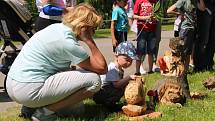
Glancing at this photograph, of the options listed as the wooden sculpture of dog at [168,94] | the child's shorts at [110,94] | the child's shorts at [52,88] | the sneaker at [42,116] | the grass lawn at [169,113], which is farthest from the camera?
the wooden sculpture of dog at [168,94]

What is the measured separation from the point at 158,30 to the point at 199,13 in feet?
2.56

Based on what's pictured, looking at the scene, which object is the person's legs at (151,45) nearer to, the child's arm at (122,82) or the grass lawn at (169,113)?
the grass lawn at (169,113)

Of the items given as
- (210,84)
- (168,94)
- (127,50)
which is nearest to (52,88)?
(127,50)

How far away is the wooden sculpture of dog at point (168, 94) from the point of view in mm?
5707

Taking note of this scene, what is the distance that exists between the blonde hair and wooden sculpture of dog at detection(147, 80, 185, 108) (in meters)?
1.18

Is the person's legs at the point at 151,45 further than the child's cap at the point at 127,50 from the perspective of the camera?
Yes

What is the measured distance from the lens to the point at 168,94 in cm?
573

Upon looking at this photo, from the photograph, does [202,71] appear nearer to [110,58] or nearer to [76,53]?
[110,58]

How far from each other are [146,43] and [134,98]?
349 centimetres

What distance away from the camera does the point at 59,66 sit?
5188 mm

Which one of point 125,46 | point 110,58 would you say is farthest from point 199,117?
point 110,58

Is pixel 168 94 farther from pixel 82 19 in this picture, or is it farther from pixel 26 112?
pixel 26 112

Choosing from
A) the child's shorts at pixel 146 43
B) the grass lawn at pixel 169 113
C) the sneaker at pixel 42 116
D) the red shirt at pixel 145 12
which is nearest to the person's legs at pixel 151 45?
the child's shorts at pixel 146 43

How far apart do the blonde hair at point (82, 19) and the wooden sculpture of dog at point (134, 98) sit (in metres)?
0.80
